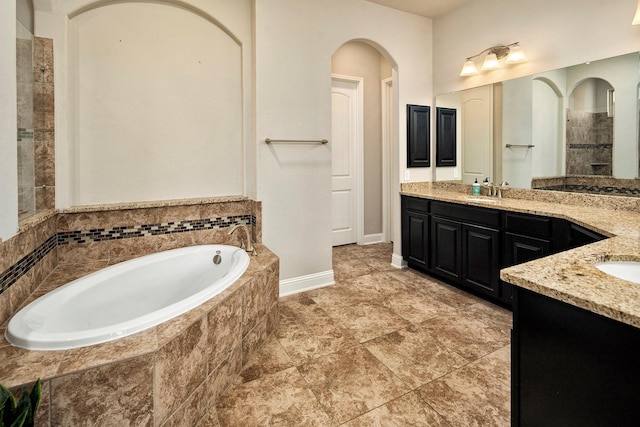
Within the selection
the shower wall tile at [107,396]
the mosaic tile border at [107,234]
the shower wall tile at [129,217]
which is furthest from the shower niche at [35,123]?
the shower wall tile at [107,396]

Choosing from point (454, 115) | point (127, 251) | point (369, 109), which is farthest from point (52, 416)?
point (369, 109)

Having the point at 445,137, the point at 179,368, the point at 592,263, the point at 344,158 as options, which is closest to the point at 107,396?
the point at 179,368

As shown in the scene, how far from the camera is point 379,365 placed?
2010mm

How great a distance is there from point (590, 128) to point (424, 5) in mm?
2032

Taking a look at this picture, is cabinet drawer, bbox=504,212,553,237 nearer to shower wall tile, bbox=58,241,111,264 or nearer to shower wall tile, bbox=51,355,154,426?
shower wall tile, bbox=51,355,154,426

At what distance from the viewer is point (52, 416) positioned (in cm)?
111

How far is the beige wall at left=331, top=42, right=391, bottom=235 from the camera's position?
4.62 metres

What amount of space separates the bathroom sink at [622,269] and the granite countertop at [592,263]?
0.02 meters

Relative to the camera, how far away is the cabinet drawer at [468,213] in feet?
9.06

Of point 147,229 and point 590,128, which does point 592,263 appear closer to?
point 590,128

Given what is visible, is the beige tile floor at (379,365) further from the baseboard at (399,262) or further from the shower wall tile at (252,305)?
the baseboard at (399,262)

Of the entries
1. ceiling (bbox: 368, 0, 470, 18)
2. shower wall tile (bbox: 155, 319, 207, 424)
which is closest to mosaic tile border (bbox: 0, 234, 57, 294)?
shower wall tile (bbox: 155, 319, 207, 424)

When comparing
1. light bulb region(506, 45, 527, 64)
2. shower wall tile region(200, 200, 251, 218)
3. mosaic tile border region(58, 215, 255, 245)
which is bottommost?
mosaic tile border region(58, 215, 255, 245)

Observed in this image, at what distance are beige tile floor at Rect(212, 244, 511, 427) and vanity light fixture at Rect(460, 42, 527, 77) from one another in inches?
84.6
